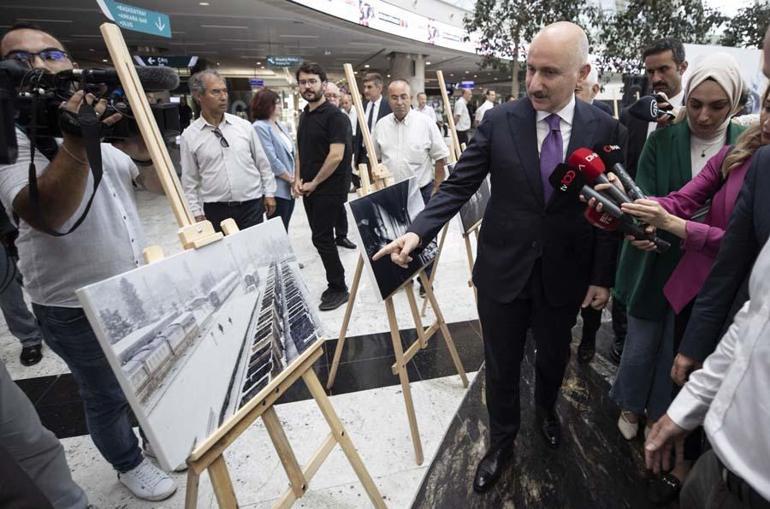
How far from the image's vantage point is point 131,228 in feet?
4.77

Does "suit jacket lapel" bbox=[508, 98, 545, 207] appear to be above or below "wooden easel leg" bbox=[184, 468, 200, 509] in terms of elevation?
above

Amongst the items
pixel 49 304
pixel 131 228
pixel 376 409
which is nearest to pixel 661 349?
pixel 376 409

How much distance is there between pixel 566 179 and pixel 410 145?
1969 mm

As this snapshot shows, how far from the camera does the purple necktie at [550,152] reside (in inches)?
55.6

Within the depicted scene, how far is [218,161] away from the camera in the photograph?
8.73 feet

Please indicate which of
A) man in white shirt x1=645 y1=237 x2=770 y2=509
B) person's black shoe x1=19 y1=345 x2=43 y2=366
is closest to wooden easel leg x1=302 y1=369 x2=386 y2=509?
man in white shirt x1=645 y1=237 x2=770 y2=509

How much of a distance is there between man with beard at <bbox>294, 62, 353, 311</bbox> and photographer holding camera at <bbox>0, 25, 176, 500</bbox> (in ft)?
5.23

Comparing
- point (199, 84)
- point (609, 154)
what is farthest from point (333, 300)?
point (609, 154)

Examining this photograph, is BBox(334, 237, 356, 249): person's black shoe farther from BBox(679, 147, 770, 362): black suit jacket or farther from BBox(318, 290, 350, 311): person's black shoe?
BBox(679, 147, 770, 362): black suit jacket

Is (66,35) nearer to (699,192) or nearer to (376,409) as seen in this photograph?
(376,409)

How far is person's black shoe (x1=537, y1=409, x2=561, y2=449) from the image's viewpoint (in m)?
1.92

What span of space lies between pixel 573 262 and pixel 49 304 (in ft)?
5.89

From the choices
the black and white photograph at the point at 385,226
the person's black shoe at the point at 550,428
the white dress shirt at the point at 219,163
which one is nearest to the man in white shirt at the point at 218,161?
the white dress shirt at the point at 219,163

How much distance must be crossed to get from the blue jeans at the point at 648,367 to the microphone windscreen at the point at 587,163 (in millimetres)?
805
